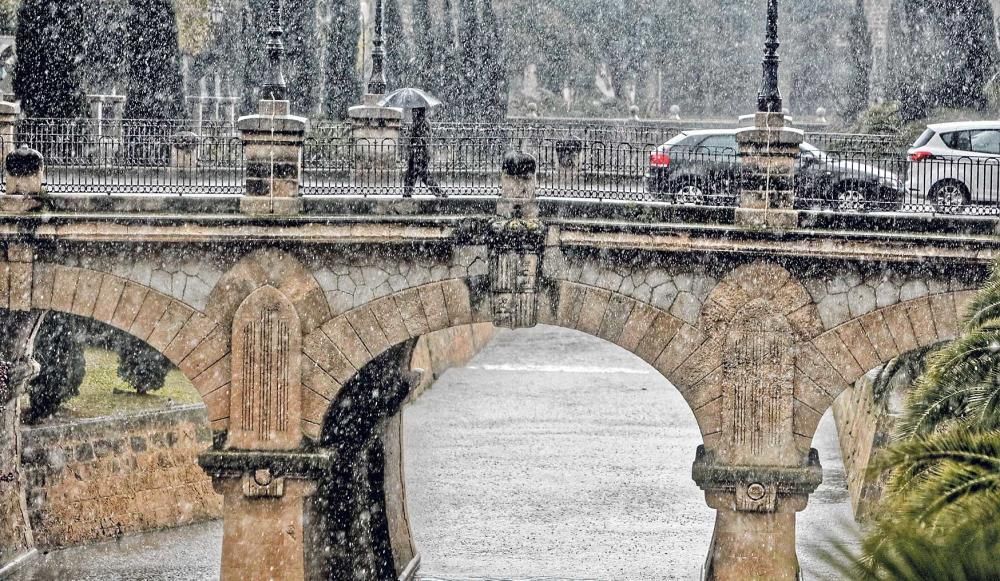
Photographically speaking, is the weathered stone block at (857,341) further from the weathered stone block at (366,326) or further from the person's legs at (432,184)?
the weathered stone block at (366,326)

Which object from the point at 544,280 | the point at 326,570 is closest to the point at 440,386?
the point at 326,570

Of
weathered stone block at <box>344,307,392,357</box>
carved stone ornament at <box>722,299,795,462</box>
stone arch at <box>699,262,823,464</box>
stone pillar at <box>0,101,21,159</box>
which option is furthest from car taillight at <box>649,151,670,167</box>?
stone pillar at <box>0,101,21,159</box>

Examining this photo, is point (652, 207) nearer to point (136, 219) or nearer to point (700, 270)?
point (700, 270)

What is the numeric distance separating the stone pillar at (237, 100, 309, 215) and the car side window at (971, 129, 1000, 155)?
8.87 metres

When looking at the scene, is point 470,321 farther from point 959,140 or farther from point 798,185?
point 959,140

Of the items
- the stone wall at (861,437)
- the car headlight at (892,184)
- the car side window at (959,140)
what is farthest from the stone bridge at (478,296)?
the car side window at (959,140)

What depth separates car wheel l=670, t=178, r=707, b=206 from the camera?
55.0 ft

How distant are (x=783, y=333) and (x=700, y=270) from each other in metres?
0.96

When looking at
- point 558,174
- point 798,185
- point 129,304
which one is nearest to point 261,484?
point 129,304

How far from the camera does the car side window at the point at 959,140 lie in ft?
70.1

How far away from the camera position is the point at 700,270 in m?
16.4

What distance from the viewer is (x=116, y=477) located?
74.2 ft

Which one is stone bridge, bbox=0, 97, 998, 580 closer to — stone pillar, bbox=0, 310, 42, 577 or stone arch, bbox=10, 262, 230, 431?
stone arch, bbox=10, 262, 230, 431

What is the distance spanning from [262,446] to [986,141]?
32.3 feet
